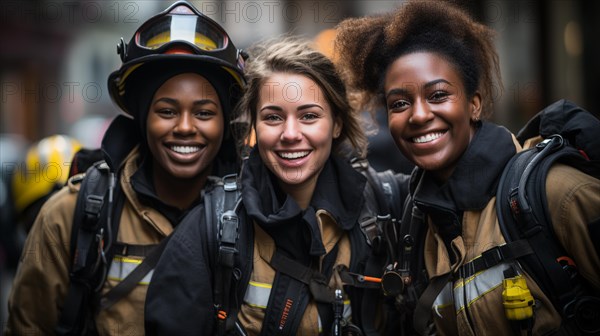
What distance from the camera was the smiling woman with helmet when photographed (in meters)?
3.21

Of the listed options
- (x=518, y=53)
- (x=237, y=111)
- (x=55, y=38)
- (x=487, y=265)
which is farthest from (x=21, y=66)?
(x=487, y=265)

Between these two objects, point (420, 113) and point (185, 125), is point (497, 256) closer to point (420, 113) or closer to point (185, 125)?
point (420, 113)

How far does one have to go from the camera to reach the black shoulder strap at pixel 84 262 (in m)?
3.18

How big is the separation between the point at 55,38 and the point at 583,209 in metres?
21.0

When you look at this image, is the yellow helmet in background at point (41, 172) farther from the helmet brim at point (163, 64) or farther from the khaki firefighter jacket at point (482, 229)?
the khaki firefighter jacket at point (482, 229)

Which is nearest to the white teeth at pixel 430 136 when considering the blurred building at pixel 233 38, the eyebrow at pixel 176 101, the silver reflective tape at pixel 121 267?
the blurred building at pixel 233 38

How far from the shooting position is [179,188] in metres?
3.51

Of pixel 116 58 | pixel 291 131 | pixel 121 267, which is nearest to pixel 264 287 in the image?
pixel 291 131

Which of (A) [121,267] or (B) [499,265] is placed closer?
(B) [499,265]

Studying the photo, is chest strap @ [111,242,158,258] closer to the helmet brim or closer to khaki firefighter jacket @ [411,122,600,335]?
the helmet brim

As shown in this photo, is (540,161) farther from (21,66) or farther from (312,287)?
(21,66)

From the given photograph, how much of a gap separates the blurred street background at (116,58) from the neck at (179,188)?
1.62 m

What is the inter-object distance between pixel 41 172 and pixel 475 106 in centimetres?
380

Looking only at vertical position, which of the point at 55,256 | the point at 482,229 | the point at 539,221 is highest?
the point at 539,221
